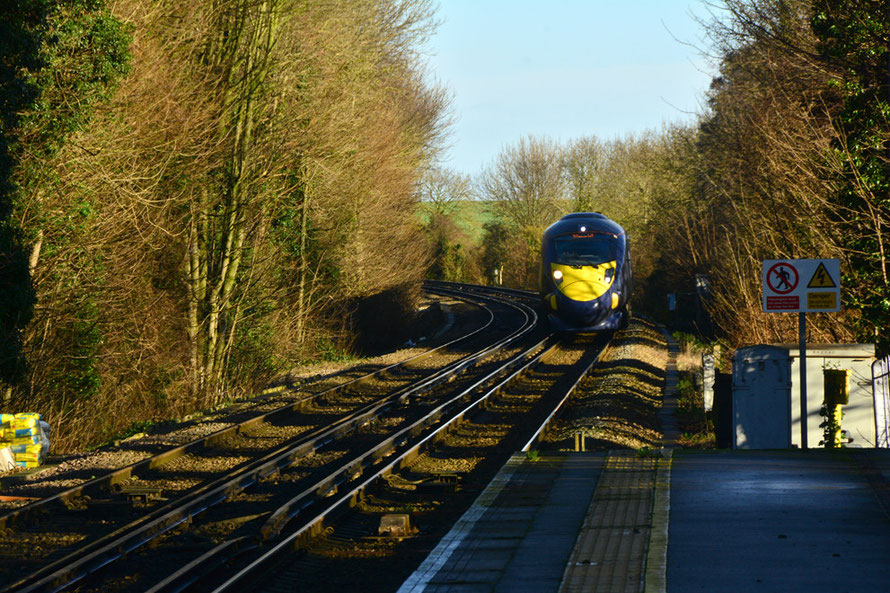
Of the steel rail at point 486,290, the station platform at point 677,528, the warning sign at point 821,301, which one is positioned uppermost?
the steel rail at point 486,290

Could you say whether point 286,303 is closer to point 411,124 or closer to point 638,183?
point 411,124

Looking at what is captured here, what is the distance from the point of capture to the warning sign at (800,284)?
1098 centimetres

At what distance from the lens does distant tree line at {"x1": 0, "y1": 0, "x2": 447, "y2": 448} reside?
54.1 feet

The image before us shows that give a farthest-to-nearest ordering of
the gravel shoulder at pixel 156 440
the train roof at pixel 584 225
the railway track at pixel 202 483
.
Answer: the train roof at pixel 584 225, the gravel shoulder at pixel 156 440, the railway track at pixel 202 483

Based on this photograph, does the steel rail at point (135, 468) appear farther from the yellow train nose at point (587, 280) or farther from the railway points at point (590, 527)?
the yellow train nose at point (587, 280)

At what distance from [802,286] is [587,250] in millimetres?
17680

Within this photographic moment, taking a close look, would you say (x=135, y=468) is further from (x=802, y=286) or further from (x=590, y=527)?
(x=802, y=286)

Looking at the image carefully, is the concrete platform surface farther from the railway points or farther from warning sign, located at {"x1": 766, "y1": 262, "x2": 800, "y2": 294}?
warning sign, located at {"x1": 766, "y1": 262, "x2": 800, "y2": 294}

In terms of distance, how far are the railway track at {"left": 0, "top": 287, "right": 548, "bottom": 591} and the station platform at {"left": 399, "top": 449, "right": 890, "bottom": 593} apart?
206 centimetres

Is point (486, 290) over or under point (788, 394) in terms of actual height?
over

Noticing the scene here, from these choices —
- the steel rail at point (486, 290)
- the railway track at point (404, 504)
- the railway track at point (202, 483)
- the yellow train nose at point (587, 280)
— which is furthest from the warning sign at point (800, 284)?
the steel rail at point (486, 290)

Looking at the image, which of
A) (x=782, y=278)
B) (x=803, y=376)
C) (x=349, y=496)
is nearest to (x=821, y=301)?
(x=782, y=278)

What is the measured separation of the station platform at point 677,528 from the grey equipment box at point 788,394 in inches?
48.0

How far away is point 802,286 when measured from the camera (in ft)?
36.2
